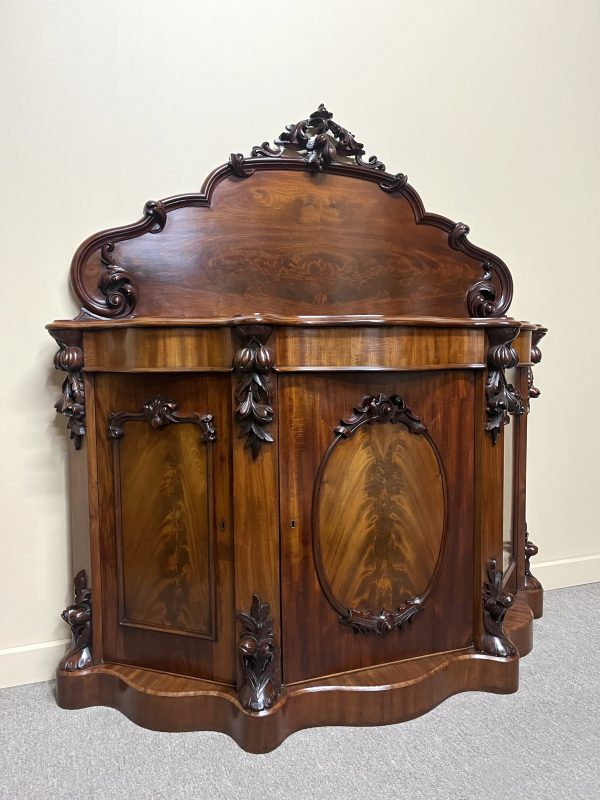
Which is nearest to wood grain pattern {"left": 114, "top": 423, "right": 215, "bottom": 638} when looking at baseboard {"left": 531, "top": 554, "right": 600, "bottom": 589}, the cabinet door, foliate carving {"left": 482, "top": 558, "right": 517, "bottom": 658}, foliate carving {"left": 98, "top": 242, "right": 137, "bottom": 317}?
the cabinet door

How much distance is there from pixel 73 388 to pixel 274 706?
96 centimetres

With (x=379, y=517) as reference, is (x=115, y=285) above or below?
above

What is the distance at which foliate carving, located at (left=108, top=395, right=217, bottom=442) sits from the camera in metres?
1.61

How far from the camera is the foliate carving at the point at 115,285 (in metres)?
1.88

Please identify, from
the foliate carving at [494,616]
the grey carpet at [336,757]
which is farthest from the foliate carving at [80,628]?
the foliate carving at [494,616]

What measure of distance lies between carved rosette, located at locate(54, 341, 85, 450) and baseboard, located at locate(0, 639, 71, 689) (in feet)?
2.34

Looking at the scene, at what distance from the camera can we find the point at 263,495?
5.16 ft

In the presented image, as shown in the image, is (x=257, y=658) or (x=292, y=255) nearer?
(x=257, y=658)

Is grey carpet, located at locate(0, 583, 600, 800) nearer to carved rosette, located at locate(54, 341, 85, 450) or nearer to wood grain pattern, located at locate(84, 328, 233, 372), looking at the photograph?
carved rosette, located at locate(54, 341, 85, 450)

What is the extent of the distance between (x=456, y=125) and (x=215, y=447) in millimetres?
1591

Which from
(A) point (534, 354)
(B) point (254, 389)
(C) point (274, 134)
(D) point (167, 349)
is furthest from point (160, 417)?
(A) point (534, 354)

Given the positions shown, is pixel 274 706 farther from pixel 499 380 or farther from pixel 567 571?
pixel 567 571

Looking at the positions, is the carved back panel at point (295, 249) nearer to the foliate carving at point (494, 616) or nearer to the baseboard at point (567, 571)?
the foliate carving at point (494, 616)

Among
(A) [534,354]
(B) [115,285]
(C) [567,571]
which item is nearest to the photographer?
(B) [115,285]
